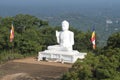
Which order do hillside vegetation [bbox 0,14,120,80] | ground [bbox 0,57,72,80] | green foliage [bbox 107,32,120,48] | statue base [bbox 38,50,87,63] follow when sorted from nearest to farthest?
green foliage [bbox 107,32,120,48]
hillside vegetation [bbox 0,14,120,80]
ground [bbox 0,57,72,80]
statue base [bbox 38,50,87,63]

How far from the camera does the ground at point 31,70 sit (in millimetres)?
23906

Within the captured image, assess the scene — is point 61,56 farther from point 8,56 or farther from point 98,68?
point 98,68

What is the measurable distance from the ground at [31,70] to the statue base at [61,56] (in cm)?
62

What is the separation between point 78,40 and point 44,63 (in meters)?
5.49

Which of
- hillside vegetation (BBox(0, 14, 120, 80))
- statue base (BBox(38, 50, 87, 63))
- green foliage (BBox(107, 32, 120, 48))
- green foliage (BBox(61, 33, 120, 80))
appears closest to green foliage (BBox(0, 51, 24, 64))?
hillside vegetation (BBox(0, 14, 120, 80))

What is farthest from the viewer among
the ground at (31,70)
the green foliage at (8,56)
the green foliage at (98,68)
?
the green foliage at (8,56)

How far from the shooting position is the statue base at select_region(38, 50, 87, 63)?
28031mm

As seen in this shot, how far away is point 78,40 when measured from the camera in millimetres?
32875

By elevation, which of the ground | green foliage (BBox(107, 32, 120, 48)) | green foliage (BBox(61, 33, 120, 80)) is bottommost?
the ground

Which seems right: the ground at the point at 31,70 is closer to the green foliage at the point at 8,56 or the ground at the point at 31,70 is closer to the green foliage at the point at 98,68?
the green foliage at the point at 8,56

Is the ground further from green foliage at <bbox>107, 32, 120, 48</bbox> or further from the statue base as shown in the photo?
green foliage at <bbox>107, 32, 120, 48</bbox>

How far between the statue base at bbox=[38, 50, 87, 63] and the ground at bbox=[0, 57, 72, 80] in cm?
62

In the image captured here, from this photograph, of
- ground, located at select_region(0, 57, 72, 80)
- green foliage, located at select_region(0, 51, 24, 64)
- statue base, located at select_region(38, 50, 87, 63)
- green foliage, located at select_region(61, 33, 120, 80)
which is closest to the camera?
green foliage, located at select_region(61, 33, 120, 80)

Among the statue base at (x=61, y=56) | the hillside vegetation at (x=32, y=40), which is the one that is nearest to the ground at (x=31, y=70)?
the statue base at (x=61, y=56)
